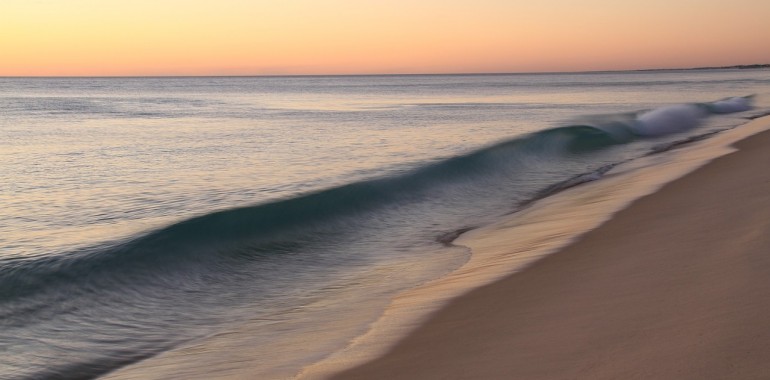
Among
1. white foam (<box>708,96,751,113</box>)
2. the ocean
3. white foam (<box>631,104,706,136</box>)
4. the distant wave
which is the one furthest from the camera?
white foam (<box>708,96,751,113</box>)

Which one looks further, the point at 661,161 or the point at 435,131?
the point at 435,131

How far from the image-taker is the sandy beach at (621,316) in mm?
4117

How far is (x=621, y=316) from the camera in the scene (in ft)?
16.5

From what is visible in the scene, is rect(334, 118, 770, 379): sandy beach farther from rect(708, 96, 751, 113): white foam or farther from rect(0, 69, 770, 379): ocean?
rect(708, 96, 751, 113): white foam

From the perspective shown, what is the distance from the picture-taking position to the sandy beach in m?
4.12

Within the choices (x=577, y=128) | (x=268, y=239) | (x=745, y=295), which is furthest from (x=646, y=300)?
(x=577, y=128)

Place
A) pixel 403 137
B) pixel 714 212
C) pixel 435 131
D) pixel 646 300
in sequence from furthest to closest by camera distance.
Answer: pixel 435 131, pixel 403 137, pixel 714 212, pixel 646 300

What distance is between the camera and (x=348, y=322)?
6.21 m

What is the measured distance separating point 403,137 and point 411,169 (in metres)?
8.70

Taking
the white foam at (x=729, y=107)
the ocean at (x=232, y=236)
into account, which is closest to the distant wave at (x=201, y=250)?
the ocean at (x=232, y=236)

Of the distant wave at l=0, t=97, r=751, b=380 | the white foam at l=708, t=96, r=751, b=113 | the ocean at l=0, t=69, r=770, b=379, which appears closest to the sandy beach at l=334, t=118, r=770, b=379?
the ocean at l=0, t=69, r=770, b=379

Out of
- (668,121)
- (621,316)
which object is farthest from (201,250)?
(668,121)

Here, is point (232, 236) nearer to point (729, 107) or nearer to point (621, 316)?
point (621, 316)

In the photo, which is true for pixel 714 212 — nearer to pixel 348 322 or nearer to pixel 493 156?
pixel 348 322
